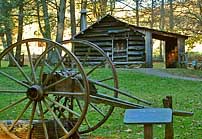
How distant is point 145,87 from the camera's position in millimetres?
16750

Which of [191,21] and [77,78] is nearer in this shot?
[77,78]

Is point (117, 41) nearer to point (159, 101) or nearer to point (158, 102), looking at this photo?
point (159, 101)

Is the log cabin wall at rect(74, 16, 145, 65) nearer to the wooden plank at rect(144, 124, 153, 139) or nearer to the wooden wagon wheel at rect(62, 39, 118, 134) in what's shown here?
the wooden wagon wheel at rect(62, 39, 118, 134)

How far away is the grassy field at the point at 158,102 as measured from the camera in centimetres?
830

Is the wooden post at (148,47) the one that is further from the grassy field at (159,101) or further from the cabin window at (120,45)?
the grassy field at (159,101)

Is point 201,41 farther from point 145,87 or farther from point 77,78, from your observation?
point 77,78

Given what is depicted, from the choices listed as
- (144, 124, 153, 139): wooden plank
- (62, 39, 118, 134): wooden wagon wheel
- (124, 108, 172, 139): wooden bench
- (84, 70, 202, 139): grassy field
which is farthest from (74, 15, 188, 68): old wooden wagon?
(144, 124, 153, 139): wooden plank

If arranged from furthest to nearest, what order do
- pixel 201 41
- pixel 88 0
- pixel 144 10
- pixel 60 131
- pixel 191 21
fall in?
pixel 144 10 → pixel 88 0 → pixel 191 21 → pixel 201 41 → pixel 60 131

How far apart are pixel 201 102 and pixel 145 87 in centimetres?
435

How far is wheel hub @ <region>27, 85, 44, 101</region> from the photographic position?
6.99 metres

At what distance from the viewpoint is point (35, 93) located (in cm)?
703

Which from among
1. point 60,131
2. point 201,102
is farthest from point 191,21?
point 60,131

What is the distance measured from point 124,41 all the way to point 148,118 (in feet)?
76.3

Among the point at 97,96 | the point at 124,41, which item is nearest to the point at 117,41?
the point at 124,41
